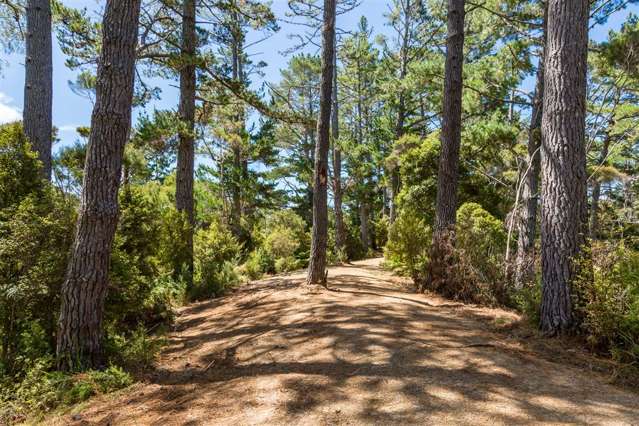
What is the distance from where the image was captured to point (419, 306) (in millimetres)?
5551

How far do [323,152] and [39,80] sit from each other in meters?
5.07

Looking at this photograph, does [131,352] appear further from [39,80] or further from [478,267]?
[39,80]

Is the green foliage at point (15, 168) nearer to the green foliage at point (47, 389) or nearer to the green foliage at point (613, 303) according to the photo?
the green foliage at point (47, 389)

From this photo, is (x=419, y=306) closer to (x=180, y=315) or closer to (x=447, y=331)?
(x=447, y=331)

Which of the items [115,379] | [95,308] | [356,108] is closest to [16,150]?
[95,308]

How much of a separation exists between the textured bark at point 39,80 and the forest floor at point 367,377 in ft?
13.7

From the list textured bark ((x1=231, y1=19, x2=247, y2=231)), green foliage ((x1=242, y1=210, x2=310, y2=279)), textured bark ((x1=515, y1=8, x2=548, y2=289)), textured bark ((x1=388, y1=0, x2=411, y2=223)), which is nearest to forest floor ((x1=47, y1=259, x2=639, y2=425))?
textured bark ((x1=515, y1=8, x2=548, y2=289))

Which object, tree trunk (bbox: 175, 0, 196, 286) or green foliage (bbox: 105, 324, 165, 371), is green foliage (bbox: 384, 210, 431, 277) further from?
green foliage (bbox: 105, 324, 165, 371)

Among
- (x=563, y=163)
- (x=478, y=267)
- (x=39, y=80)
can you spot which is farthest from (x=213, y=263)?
(x=563, y=163)

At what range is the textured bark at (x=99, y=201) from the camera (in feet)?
12.0

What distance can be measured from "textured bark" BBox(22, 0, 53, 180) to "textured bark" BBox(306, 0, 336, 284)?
466cm

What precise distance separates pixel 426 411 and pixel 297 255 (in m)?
11.0

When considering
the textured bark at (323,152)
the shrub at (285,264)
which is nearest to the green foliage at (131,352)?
the textured bark at (323,152)

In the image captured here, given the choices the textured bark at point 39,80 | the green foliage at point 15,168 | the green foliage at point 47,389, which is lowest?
the green foliage at point 47,389
